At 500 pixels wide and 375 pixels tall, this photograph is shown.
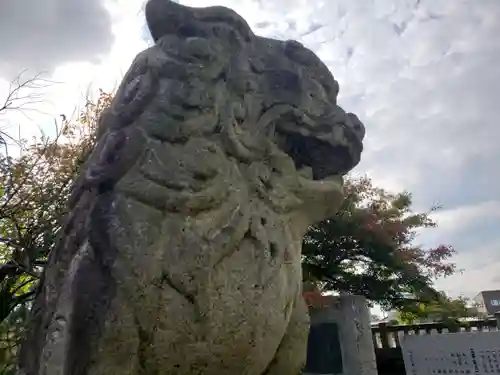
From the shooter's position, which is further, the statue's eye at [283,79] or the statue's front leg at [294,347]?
the statue's eye at [283,79]

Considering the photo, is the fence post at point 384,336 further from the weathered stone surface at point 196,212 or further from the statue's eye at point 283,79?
the statue's eye at point 283,79

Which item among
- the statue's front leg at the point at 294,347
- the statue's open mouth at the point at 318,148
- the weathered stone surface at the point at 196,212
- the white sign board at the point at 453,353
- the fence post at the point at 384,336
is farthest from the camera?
the fence post at the point at 384,336

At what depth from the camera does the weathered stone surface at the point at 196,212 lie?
3.17ft

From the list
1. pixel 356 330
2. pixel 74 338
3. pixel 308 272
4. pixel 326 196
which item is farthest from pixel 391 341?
pixel 74 338

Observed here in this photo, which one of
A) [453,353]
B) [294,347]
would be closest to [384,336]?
[453,353]

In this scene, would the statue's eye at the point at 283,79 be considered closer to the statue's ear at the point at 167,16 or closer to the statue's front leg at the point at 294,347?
the statue's ear at the point at 167,16

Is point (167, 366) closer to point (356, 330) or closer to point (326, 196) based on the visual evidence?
point (326, 196)

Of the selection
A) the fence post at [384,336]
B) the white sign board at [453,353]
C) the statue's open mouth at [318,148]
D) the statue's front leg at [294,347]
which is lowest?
the statue's front leg at [294,347]

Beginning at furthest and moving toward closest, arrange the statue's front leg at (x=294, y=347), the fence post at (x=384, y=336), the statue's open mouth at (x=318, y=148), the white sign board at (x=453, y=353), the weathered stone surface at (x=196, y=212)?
the fence post at (x=384, y=336)
the white sign board at (x=453, y=353)
the statue's open mouth at (x=318, y=148)
the statue's front leg at (x=294, y=347)
the weathered stone surface at (x=196, y=212)

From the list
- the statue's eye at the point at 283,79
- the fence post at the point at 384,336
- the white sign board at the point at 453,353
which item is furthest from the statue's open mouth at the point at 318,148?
the fence post at the point at 384,336

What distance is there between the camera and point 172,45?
4.37ft

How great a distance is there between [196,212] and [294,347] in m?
0.49

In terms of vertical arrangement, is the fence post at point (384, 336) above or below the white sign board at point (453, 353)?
above

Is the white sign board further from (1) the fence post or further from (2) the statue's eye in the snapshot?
(2) the statue's eye
